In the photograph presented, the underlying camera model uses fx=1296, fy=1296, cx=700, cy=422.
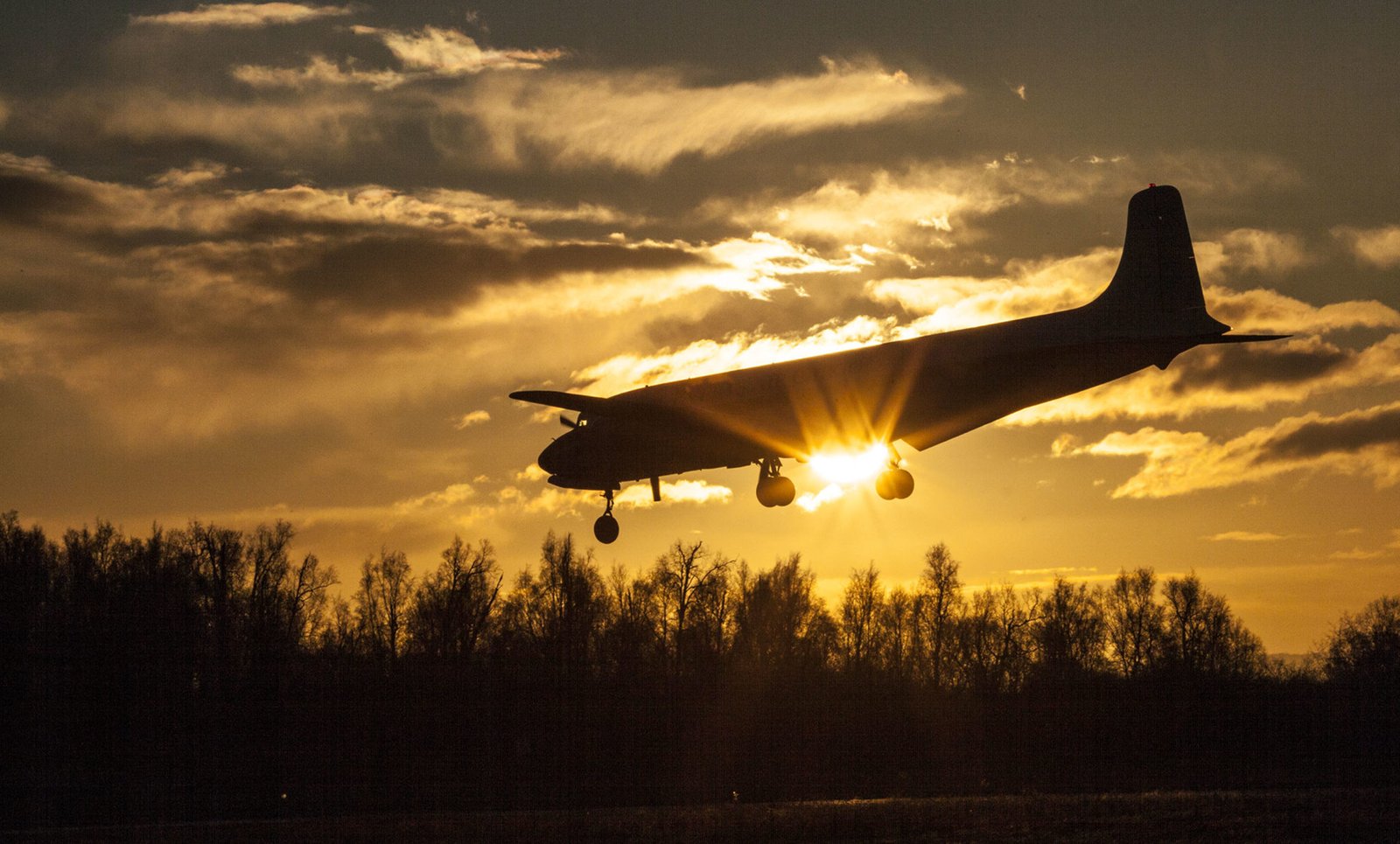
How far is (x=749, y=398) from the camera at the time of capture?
117ft

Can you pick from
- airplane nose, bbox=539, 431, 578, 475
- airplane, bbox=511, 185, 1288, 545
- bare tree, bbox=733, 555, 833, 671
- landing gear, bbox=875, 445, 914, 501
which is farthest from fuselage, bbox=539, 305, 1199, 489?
bare tree, bbox=733, 555, 833, 671

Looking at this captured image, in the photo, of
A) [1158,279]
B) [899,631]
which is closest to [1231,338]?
[1158,279]

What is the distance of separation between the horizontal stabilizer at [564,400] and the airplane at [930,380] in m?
0.05

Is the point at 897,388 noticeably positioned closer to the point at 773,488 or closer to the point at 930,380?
the point at 930,380

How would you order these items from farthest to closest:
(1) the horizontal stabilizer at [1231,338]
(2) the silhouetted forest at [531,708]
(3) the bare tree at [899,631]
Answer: (3) the bare tree at [899,631] < (2) the silhouetted forest at [531,708] < (1) the horizontal stabilizer at [1231,338]

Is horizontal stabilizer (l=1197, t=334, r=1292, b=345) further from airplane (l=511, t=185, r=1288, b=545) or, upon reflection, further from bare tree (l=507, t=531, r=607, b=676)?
bare tree (l=507, t=531, r=607, b=676)

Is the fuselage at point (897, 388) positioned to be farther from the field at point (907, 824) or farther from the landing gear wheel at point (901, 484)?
the field at point (907, 824)

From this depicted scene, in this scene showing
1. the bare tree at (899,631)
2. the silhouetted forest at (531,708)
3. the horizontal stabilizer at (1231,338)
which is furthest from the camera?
the bare tree at (899,631)

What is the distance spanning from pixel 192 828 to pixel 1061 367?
3494cm

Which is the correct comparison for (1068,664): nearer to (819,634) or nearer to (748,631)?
(819,634)

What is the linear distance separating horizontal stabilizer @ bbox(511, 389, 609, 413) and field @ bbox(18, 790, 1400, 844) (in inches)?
509

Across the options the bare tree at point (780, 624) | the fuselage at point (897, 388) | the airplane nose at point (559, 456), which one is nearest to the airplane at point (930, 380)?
the fuselage at point (897, 388)

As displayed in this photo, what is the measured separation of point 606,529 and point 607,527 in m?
0.08

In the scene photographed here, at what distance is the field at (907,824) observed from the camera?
1404 inches
